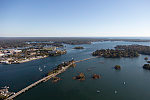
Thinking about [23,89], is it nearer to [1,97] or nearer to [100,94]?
[1,97]

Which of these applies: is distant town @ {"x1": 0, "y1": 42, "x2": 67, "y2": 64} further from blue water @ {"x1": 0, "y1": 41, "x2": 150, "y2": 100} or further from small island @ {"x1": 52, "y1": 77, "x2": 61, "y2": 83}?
small island @ {"x1": 52, "y1": 77, "x2": 61, "y2": 83}

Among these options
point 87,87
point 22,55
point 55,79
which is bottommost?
point 87,87

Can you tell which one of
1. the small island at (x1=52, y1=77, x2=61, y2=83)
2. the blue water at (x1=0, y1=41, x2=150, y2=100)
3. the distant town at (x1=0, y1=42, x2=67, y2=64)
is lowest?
the blue water at (x1=0, y1=41, x2=150, y2=100)

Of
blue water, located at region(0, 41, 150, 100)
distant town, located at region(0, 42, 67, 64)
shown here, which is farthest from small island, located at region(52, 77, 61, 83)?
distant town, located at region(0, 42, 67, 64)

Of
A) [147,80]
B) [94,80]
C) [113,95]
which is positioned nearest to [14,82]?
[94,80]

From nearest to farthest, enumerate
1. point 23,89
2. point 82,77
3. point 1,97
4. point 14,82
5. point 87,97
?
point 1,97 → point 87,97 → point 23,89 → point 14,82 → point 82,77

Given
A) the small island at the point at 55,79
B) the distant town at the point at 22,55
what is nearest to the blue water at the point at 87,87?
the small island at the point at 55,79

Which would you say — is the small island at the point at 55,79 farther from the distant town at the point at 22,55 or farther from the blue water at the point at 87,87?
the distant town at the point at 22,55

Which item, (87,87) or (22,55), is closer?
(87,87)

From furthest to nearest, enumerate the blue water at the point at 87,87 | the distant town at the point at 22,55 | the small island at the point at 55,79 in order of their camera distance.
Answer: the distant town at the point at 22,55, the small island at the point at 55,79, the blue water at the point at 87,87

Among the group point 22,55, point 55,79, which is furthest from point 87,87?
point 22,55

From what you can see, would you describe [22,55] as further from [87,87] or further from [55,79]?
[87,87]
